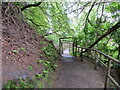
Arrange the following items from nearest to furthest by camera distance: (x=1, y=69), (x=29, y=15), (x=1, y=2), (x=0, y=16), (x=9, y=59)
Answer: (x=1, y=69)
(x=9, y=59)
(x=0, y=16)
(x=1, y=2)
(x=29, y=15)

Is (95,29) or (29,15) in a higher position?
(29,15)

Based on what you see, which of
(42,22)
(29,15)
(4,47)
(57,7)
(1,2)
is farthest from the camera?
(42,22)

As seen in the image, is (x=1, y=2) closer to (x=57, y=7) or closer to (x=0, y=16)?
(x=0, y=16)

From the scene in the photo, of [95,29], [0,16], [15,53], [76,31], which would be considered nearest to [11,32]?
[0,16]

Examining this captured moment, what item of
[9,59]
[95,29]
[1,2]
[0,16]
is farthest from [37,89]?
[95,29]

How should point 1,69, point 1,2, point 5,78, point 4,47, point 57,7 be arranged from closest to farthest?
1. point 5,78
2. point 1,69
3. point 4,47
4. point 1,2
5. point 57,7

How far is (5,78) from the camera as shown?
144cm

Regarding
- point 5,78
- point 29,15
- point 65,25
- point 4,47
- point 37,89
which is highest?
point 29,15

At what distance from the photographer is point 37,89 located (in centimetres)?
167

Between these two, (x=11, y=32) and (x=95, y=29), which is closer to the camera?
(x=11, y=32)

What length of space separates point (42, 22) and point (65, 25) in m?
1.54

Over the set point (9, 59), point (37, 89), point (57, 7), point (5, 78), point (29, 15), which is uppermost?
point (57, 7)

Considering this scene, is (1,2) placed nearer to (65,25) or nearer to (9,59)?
(9,59)

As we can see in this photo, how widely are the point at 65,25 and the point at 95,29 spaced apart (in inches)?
75.3
